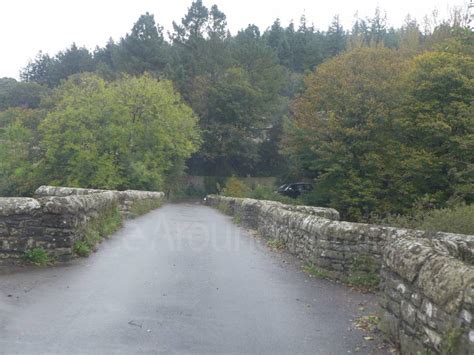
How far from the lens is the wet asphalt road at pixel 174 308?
5.64 m

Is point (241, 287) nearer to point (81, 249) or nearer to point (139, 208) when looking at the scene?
point (81, 249)

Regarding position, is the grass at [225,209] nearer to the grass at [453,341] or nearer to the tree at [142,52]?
the grass at [453,341]

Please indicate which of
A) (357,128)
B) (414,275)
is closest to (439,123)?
(357,128)

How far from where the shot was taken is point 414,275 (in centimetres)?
533

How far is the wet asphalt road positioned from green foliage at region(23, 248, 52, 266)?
470 millimetres

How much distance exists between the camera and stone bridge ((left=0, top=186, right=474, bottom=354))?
5.15 metres

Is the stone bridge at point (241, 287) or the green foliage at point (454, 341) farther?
the stone bridge at point (241, 287)

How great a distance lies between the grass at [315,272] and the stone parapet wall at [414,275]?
0.23 feet

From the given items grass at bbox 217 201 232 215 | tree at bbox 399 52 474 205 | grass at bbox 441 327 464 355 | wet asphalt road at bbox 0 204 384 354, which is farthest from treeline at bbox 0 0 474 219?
grass at bbox 441 327 464 355

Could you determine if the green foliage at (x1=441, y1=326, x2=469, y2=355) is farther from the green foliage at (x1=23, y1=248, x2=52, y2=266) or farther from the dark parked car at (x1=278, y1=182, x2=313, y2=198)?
the dark parked car at (x1=278, y1=182, x2=313, y2=198)

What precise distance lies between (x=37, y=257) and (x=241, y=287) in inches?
148

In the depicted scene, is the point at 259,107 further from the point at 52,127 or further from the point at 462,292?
the point at 462,292

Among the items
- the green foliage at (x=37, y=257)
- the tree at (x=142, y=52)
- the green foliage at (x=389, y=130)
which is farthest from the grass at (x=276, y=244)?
the tree at (x=142, y=52)

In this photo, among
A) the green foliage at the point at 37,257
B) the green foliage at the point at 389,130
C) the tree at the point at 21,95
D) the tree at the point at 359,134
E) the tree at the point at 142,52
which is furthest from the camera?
the tree at the point at 21,95
